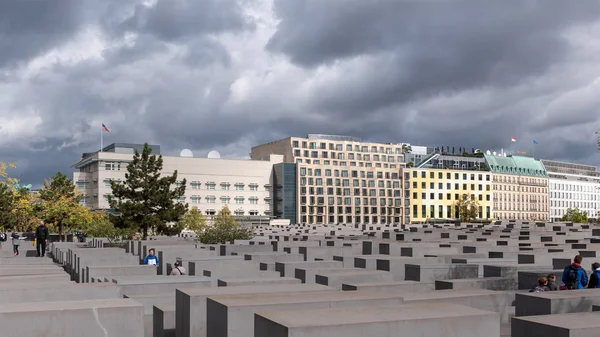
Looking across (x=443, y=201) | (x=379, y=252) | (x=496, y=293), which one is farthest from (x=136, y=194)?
(x=443, y=201)

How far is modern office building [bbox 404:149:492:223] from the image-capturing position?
141 m

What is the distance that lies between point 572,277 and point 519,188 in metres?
153

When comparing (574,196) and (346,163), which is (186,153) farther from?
(574,196)

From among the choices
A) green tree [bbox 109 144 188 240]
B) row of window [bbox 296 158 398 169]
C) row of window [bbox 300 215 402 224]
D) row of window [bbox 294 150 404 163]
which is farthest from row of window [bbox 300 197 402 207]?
green tree [bbox 109 144 188 240]

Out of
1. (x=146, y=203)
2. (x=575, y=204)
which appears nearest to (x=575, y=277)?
(x=146, y=203)

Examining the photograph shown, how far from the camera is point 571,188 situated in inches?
7023

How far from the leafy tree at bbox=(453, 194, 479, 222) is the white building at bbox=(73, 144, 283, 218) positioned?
3963 cm

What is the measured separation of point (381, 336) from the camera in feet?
22.6

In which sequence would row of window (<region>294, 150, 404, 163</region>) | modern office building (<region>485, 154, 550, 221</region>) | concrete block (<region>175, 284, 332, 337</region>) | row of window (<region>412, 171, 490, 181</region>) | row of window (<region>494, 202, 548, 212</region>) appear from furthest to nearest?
modern office building (<region>485, 154, 550, 221</region>) < row of window (<region>494, 202, 548, 212</region>) < row of window (<region>412, 171, 490, 181</region>) < row of window (<region>294, 150, 404, 163</region>) < concrete block (<region>175, 284, 332, 337</region>)

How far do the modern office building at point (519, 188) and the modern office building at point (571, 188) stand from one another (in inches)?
237

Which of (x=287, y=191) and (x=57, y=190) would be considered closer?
(x=57, y=190)

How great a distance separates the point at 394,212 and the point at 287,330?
133 m

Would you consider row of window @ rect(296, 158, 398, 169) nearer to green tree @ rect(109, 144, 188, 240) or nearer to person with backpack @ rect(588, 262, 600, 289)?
green tree @ rect(109, 144, 188, 240)

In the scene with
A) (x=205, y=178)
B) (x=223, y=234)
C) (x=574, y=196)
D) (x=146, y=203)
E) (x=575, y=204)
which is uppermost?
(x=205, y=178)
